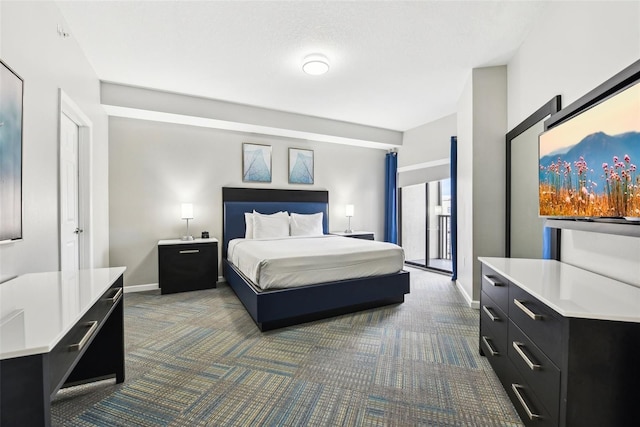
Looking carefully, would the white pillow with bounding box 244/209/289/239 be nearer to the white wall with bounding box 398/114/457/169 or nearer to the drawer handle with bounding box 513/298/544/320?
the white wall with bounding box 398/114/457/169

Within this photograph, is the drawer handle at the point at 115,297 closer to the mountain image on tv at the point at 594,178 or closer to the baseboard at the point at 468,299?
the mountain image on tv at the point at 594,178

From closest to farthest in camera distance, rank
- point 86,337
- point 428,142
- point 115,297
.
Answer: point 86,337
point 115,297
point 428,142

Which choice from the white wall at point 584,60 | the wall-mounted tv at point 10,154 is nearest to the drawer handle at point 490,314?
the white wall at point 584,60

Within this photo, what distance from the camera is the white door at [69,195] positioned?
2.65m

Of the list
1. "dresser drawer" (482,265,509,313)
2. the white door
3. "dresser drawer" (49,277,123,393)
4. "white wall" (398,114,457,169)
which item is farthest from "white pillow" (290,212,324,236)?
"dresser drawer" (49,277,123,393)

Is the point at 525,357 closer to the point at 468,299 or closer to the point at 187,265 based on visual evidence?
the point at 468,299

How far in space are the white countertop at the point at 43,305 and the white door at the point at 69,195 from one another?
125 cm

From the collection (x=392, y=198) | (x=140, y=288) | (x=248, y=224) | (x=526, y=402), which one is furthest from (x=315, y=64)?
(x=140, y=288)

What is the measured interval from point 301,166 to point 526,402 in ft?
15.1

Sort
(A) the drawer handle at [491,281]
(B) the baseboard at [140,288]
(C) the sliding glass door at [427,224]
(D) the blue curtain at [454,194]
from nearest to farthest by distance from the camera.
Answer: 1. (A) the drawer handle at [491,281]
2. (B) the baseboard at [140,288]
3. (D) the blue curtain at [454,194]
4. (C) the sliding glass door at [427,224]

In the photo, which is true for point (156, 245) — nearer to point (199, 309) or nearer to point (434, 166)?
point (199, 309)

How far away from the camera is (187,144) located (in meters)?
4.50

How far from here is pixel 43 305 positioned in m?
1.17

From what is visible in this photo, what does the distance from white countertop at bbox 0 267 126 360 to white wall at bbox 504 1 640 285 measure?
2.52m
